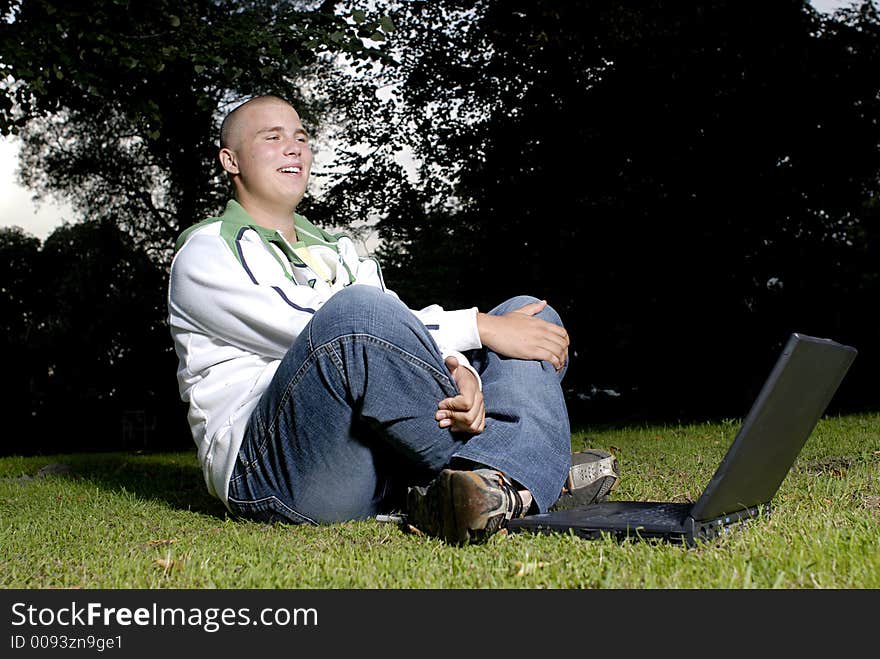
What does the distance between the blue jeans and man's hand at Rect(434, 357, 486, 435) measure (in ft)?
0.10

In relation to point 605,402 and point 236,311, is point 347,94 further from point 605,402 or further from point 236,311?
point 236,311

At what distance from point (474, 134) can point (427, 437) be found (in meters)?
12.6

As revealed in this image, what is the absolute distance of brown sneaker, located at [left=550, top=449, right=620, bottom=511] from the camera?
3.25 m

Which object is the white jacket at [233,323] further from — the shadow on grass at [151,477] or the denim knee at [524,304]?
the shadow on grass at [151,477]

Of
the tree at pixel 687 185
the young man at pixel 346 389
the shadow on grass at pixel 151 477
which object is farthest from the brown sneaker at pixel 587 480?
the tree at pixel 687 185

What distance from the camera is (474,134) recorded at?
49.1 ft

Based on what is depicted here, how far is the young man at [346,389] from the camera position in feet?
9.14

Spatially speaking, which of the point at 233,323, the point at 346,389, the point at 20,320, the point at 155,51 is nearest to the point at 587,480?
the point at 346,389

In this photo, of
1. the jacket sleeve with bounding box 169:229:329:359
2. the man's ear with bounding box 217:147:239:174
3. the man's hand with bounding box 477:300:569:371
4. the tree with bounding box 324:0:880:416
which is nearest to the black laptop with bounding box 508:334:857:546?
the man's hand with bounding box 477:300:569:371

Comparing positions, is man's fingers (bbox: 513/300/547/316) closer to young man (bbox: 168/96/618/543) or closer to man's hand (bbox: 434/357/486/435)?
young man (bbox: 168/96/618/543)

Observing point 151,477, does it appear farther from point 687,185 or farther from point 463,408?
point 687,185

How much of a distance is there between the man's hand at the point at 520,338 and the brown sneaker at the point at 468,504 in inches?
20.3

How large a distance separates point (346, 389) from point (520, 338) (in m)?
0.67

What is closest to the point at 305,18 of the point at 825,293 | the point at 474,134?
the point at 474,134
